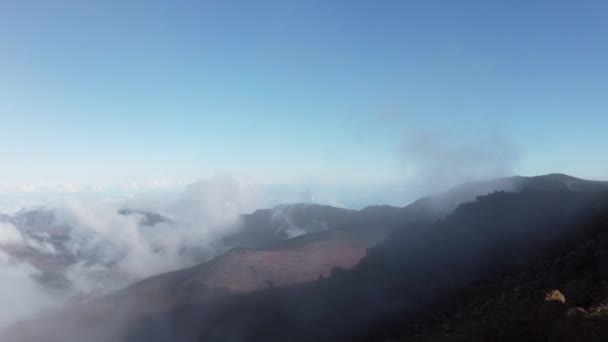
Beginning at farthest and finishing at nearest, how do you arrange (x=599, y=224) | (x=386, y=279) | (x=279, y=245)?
(x=279, y=245)
(x=386, y=279)
(x=599, y=224)

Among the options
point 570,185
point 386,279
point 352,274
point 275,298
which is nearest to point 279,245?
point 275,298

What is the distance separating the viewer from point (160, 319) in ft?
300

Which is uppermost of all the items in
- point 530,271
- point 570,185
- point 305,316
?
point 570,185

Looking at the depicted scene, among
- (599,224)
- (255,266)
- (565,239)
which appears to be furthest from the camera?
(255,266)

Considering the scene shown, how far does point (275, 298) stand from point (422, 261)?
3437cm

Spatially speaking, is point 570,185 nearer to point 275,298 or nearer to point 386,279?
point 386,279

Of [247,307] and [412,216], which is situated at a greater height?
[412,216]

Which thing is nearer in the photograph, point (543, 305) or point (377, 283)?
point (543, 305)

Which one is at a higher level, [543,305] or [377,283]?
[543,305]

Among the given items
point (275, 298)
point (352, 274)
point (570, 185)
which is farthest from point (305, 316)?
point (570, 185)

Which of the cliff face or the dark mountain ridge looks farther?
the dark mountain ridge

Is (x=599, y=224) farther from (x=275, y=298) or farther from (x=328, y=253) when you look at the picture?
(x=328, y=253)

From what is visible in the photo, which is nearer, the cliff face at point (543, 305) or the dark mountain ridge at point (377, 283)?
the cliff face at point (543, 305)

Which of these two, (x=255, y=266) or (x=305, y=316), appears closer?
(x=305, y=316)
